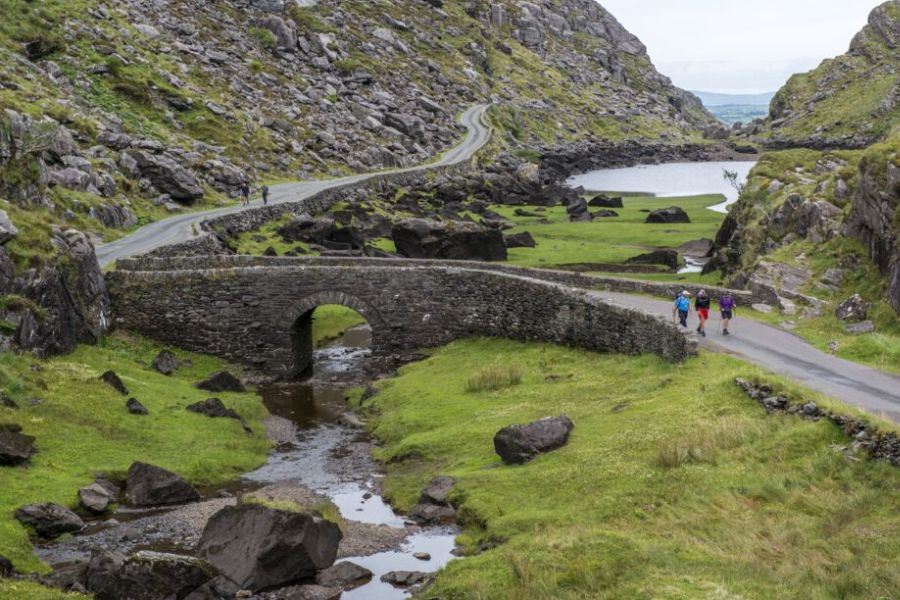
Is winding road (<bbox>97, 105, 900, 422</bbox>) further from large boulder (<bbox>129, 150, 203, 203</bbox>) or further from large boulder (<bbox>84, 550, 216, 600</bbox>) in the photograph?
large boulder (<bbox>84, 550, 216, 600</bbox>)

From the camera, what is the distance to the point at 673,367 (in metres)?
36.2

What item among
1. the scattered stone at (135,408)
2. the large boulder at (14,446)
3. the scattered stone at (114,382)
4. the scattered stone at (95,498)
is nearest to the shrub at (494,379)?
the scattered stone at (135,408)

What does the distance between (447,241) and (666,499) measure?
1918 inches

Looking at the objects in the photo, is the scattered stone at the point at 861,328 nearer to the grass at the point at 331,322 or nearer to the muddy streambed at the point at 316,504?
the muddy streambed at the point at 316,504

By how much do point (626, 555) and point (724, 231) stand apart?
51988 mm

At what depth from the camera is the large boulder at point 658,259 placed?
7306 cm

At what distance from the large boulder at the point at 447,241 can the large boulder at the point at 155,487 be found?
137ft

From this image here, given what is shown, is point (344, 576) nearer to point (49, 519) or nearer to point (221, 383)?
point (49, 519)

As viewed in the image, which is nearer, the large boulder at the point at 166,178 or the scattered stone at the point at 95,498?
the scattered stone at the point at 95,498

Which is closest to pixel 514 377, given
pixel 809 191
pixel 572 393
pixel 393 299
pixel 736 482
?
pixel 572 393

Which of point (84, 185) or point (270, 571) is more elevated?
point (84, 185)

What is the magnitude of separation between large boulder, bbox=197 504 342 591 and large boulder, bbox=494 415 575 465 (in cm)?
736

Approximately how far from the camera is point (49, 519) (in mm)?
28188

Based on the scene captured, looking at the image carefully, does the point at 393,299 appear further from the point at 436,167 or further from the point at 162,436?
the point at 436,167
